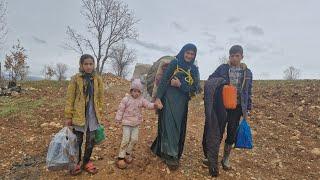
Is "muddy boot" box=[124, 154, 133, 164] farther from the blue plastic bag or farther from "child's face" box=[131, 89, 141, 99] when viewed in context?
the blue plastic bag

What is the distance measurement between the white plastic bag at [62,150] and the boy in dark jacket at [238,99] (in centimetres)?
196

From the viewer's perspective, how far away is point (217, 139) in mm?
5570

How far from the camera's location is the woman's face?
553cm

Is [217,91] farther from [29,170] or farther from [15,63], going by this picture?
[15,63]

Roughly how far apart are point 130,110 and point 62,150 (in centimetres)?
110

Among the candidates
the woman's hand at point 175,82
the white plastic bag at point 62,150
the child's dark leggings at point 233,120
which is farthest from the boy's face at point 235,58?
the white plastic bag at point 62,150

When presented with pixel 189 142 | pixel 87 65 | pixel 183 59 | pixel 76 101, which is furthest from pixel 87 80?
pixel 189 142

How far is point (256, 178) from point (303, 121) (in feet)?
14.1

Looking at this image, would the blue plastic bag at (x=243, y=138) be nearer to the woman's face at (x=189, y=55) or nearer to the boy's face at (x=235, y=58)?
the boy's face at (x=235, y=58)

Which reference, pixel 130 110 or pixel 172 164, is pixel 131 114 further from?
pixel 172 164

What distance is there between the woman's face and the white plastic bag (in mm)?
1958

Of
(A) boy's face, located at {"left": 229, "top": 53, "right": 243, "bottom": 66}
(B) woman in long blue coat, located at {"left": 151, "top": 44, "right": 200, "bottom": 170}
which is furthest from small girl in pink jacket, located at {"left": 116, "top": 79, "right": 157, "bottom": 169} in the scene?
(A) boy's face, located at {"left": 229, "top": 53, "right": 243, "bottom": 66}

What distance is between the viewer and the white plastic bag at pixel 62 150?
206 inches

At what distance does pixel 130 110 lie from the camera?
217 inches
